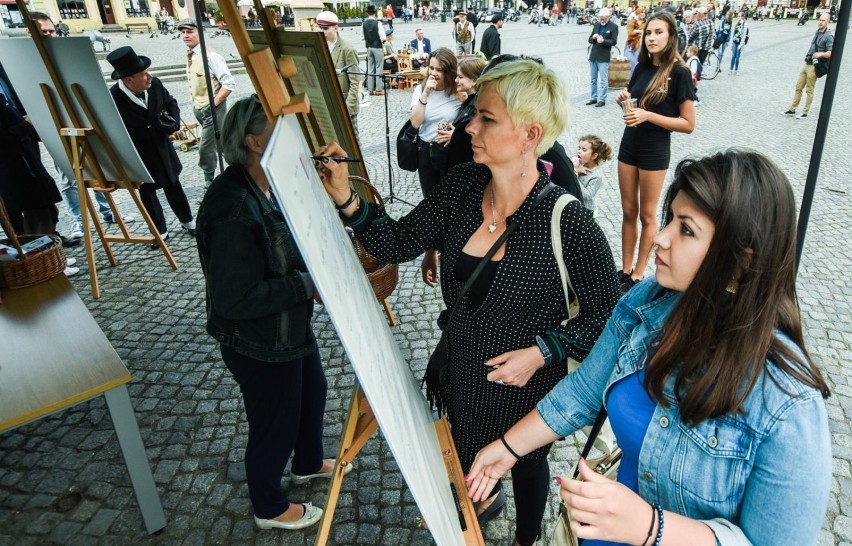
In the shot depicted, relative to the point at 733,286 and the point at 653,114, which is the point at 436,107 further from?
the point at 733,286

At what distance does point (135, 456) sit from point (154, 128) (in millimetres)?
3549

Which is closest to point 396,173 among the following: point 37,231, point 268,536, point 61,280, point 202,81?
point 202,81

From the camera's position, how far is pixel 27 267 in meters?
2.92

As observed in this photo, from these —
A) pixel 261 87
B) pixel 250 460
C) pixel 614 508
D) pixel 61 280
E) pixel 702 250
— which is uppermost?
pixel 261 87

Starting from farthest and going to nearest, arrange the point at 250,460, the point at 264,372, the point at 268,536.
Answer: the point at 268,536 → the point at 250,460 → the point at 264,372

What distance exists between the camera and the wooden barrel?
40.0 feet

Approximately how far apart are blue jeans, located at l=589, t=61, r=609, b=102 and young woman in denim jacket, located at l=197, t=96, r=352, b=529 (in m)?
10.7

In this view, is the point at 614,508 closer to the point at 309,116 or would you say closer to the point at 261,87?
the point at 261,87

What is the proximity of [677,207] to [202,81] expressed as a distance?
6629mm

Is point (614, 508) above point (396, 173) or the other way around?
above

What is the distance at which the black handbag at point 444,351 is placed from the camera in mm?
1653

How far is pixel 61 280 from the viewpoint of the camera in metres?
3.00

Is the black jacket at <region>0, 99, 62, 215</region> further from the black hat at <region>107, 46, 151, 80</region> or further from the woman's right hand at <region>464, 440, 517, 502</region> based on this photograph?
the woman's right hand at <region>464, 440, 517, 502</region>

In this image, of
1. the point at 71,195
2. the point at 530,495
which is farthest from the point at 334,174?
the point at 71,195
